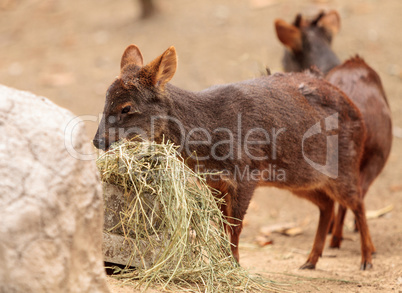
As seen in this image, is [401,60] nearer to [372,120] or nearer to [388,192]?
[388,192]

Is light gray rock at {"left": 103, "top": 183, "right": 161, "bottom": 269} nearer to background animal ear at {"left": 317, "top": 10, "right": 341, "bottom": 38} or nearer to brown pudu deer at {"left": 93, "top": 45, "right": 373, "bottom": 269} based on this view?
brown pudu deer at {"left": 93, "top": 45, "right": 373, "bottom": 269}

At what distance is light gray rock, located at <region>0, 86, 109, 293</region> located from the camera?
2.39 m

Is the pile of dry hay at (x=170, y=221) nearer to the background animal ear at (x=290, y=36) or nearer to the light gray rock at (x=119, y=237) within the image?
the light gray rock at (x=119, y=237)

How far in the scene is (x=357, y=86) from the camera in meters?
5.75

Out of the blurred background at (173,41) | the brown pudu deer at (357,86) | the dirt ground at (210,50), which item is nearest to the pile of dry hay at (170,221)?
the dirt ground at (210,50)

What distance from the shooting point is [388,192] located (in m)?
7.07

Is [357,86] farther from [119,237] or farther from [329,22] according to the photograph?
[119,237]

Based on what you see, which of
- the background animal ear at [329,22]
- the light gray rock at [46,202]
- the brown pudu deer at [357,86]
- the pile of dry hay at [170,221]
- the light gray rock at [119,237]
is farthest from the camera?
the background animal ear at [329,22]

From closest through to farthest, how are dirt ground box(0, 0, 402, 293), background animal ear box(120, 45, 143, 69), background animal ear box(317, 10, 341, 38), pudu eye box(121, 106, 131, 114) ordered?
1. pudu eye box(121, 106, 131, 114)
2. background animal ear box(120, 45, 143, 69)
3. dirt ground box(0, 0, 402, 293)
4. background animal ear box(317, 10, 341, 38)

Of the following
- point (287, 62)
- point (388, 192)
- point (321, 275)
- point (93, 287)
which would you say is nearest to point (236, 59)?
point (287, 62)

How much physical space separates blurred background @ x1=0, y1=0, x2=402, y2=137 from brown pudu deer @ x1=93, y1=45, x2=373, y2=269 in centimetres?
342

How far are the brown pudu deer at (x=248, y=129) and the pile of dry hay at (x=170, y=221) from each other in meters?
0.25

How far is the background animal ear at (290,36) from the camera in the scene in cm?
649

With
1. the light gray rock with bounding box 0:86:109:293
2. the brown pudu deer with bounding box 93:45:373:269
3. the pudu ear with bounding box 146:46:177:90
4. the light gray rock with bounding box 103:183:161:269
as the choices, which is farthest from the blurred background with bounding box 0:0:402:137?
the light gray rock with bounding box 0:86:109:293
